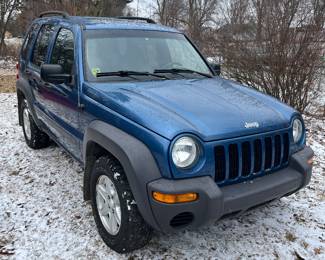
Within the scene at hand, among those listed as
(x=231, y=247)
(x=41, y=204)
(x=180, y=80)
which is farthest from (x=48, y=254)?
(x=180, y=80)

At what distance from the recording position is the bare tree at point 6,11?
1909 cm

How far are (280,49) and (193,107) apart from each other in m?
4.80

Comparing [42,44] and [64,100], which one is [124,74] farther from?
[42,44]

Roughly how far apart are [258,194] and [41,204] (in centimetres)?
229

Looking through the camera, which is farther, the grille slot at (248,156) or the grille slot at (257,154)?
the grille slot at (257,154)

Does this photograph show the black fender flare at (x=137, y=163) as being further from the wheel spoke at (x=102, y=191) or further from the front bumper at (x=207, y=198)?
the wheel spoke at (x=102, y=191)

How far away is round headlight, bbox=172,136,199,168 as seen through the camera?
8.16 feet

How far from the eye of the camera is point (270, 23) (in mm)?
7133

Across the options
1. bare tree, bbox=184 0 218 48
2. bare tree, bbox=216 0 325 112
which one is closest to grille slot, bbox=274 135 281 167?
bare tree, bbox=216 0 325 112

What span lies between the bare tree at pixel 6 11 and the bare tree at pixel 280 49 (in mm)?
15019

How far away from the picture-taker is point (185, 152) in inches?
99.1

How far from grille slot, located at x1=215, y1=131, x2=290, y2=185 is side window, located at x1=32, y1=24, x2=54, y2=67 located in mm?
2828

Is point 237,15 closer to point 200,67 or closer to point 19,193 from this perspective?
point 200,67

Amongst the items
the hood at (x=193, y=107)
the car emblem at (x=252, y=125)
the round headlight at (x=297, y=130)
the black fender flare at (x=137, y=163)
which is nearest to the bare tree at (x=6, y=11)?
the hood at (x=193, y=107)
